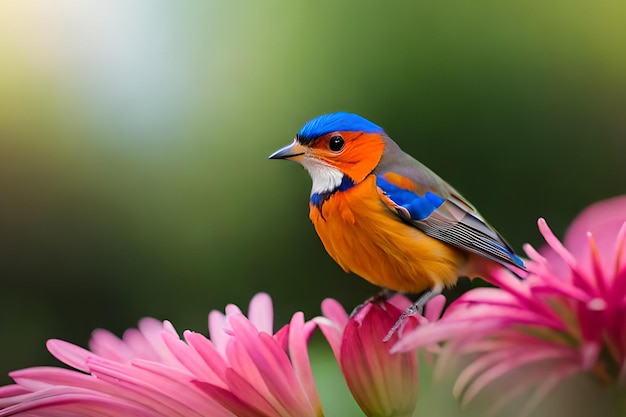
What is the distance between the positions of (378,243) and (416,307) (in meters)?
0.04

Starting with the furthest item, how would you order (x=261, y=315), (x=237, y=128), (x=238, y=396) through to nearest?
(x=237, y=128), (x=261, y=315), (x=238, y=396)

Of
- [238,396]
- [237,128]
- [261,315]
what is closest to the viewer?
[238,396]

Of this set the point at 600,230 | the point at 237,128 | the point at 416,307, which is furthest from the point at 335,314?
the point at 237,128

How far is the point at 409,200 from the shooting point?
1.22ft

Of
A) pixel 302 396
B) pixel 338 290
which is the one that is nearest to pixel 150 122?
pixel 338 290

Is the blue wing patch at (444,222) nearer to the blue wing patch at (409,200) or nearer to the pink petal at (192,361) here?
the blue wing patch at (409,200)

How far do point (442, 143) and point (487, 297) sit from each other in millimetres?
276

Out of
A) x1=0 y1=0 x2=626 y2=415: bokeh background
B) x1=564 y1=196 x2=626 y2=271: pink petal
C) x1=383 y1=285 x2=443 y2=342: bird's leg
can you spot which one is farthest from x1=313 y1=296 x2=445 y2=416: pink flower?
x1=0 y1=0 x2=626 y2=415: bokeh background

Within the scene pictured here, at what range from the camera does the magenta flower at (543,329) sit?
0.24 metres

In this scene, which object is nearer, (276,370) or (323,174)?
(276,370)

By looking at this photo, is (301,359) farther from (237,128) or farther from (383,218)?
(237,128)

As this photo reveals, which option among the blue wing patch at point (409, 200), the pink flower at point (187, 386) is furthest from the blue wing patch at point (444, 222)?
the pink flower at point (187, 386)

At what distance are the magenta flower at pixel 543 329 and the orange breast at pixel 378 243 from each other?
82 mm

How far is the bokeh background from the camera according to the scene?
0.53 meters
